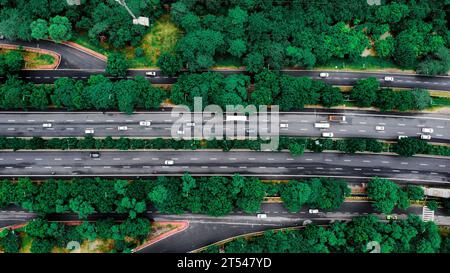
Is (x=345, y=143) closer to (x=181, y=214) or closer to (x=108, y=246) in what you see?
(x=181, y=214)

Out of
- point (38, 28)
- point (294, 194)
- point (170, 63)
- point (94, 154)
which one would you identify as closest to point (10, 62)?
point (38, 28)

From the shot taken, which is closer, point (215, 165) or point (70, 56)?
point (215, 165)

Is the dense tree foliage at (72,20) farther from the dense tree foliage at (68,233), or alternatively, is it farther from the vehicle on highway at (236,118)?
the dense tree foliage at (68,233)

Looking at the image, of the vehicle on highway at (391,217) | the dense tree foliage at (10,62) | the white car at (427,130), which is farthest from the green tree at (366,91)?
the dense tree foliage at (10,62)

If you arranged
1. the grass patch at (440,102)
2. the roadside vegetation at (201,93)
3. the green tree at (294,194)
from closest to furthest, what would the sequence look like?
the green tree at (294,194) → the roadside vegetation at (201,93) → the grass patch at (440,102)

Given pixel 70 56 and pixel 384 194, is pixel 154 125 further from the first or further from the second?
pixel 384 194

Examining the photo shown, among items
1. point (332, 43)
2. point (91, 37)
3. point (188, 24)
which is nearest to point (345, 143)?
point (332, 43)
